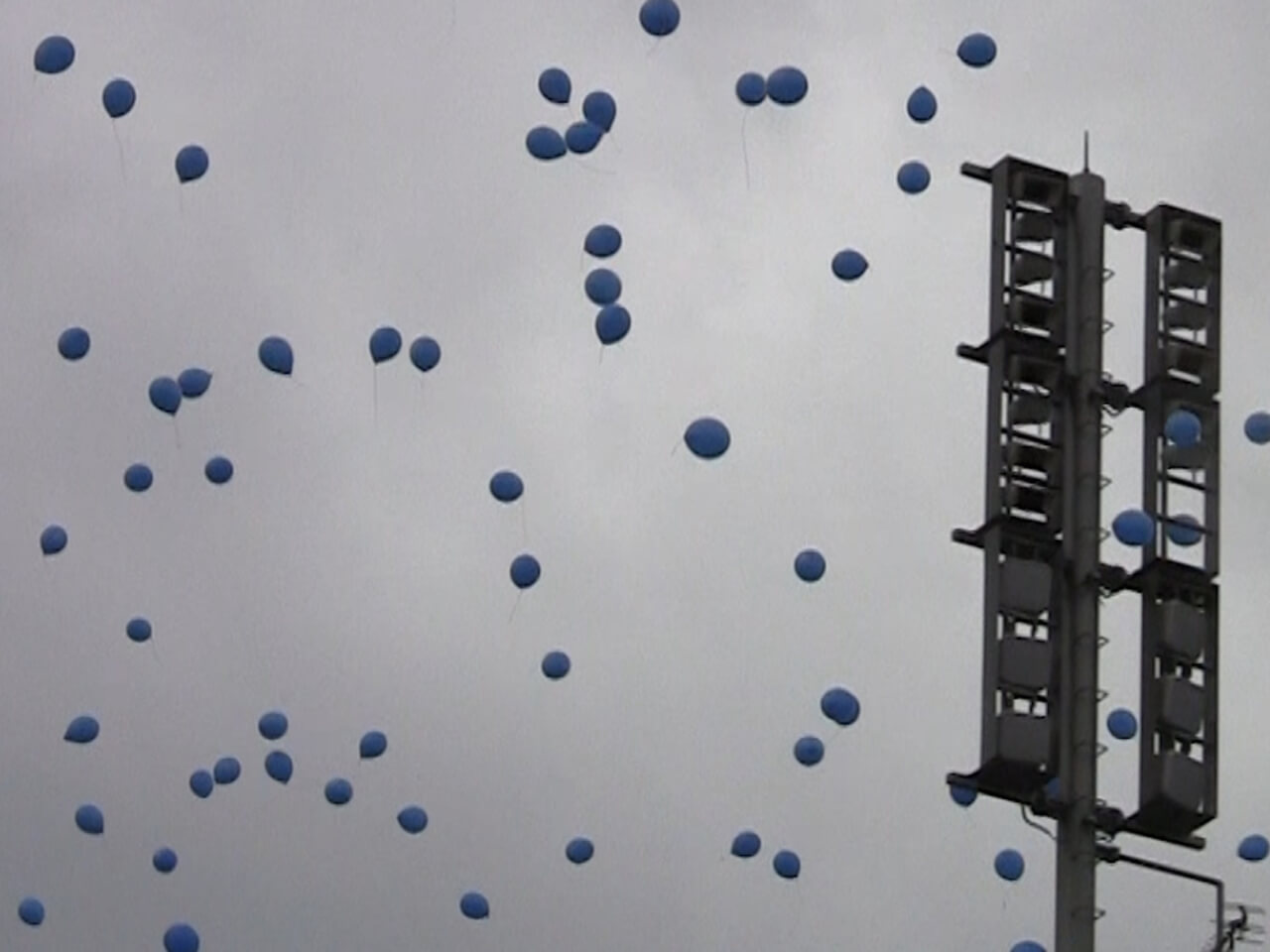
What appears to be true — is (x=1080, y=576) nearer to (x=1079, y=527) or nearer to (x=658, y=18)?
(x=1079, y=527)

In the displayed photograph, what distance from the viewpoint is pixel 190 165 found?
83.5 ft

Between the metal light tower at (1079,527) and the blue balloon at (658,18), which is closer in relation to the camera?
the metal light tower at (1079,527)

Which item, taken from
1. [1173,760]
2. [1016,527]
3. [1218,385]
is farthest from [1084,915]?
[1218,385]

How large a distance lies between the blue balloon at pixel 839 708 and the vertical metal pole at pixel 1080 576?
349 centimetres

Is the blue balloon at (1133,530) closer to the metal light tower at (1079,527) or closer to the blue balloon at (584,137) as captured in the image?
the metal light tower at (1079,527)

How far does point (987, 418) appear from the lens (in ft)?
75.9

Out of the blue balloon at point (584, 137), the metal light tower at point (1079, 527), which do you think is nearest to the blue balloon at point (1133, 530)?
the metal light tower at point (1079, 527)

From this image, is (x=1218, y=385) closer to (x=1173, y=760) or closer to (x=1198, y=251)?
(x=1198, y=251)

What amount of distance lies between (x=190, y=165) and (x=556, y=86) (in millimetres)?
3046

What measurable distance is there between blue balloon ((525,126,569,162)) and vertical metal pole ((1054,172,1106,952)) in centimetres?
405

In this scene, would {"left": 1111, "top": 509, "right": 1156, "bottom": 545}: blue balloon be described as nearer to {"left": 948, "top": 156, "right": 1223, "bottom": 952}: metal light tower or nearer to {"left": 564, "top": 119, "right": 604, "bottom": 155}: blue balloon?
{"left": 948, "top": 156, "right": 1223, "bottom": 952}: metal light tower

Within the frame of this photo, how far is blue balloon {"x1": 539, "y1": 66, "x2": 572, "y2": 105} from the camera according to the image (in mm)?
24781

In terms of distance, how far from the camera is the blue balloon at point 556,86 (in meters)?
24.8

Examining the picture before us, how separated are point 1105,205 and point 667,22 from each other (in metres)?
3.62
